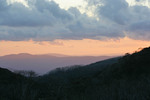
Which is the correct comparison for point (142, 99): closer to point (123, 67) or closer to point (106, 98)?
point (106, 98)

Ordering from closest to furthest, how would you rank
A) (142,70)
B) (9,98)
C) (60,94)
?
(9,98)
(60,94)
(142,70)

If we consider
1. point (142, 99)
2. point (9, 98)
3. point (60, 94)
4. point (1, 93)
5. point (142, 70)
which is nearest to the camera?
point (142, 99)

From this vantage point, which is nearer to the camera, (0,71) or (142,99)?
(142,99)

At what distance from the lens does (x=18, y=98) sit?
383 inches

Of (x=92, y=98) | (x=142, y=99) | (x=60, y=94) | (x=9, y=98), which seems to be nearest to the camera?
(x=142, y=99)

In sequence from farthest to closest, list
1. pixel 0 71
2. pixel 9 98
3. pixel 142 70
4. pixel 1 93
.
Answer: pixel 0 71 → pixel 142 70 → pixel 1 93 → pixel 9 98

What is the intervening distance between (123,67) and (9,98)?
1967 cm

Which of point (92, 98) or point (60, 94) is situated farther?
point (60, 94)

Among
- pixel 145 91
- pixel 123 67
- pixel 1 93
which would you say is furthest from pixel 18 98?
pixel 123 67

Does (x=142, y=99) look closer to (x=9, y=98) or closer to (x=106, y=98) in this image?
(x=106, y=98)

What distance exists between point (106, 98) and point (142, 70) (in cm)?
1596

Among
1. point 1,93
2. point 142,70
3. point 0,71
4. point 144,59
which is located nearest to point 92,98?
point 1,93

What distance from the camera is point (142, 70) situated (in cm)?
2348

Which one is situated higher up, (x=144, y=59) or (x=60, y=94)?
(x=144, y=59)
